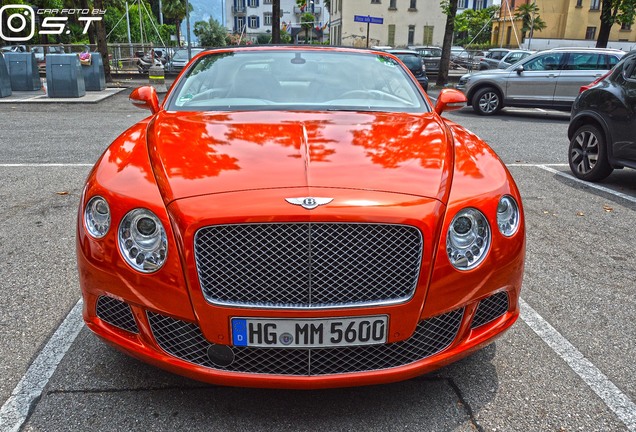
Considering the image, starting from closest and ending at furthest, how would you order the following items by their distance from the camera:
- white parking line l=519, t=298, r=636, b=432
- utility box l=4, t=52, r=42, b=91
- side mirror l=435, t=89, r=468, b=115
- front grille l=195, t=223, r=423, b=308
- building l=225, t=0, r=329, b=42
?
front grille l=195, t=223, r=423, b=308 < white parking line l=519, t=298, r=636, b=432 < side mirror l=435, t=89, r=468, b=115 < utility box l=4, t=52, r=42, b=91 < building l=225, t=0, r=329, b=42

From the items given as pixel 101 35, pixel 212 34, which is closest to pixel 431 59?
pixel 101 35

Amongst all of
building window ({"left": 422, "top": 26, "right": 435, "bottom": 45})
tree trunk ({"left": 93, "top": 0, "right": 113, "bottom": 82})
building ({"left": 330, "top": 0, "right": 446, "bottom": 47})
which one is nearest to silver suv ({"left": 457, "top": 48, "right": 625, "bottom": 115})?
tree trunk ({"left": 93, "top": 0, "right": 113, "bottom": 82})

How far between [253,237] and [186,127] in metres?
1.13

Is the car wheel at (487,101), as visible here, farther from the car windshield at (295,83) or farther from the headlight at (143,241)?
the headlight at (143,241)

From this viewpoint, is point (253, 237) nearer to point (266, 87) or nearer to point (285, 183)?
point (285, 183)

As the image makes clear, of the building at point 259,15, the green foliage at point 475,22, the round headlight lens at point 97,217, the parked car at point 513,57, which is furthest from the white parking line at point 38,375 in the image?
the building at point 259,15

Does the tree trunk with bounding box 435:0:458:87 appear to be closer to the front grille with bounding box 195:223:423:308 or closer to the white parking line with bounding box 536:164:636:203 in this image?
the white parking line with bounding box 536:164:636:203

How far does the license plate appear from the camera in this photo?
2.25m

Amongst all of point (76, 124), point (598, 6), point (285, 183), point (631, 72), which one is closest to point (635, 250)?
point (631, 72)

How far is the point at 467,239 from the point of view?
95.7 inches

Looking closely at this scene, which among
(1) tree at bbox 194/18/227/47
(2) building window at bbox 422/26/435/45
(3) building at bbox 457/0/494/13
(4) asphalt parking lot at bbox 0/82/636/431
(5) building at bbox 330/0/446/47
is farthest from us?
(1) tree at bbox 194/18/227/47

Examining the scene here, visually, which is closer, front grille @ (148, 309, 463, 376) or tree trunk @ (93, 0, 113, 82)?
front grille @ (148, 309, 463, 376)

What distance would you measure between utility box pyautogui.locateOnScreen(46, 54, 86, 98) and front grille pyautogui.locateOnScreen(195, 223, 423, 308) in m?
16.2

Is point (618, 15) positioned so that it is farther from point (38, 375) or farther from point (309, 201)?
point (38, 375)
